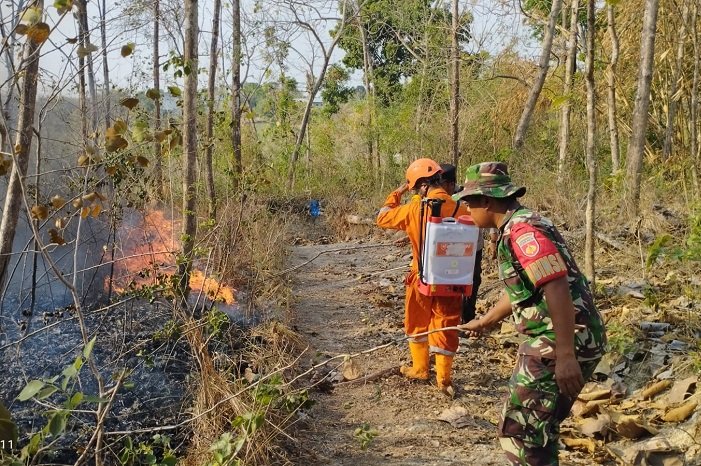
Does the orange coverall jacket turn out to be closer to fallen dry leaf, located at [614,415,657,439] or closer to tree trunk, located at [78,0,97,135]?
fallen dry leaf, located at [614,415,657,439]

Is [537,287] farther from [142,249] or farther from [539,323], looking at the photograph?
[142,249]

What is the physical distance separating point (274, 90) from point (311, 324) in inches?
396

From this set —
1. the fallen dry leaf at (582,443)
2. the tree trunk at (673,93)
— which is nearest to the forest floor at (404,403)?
the fallen dry leaf at (582,443)

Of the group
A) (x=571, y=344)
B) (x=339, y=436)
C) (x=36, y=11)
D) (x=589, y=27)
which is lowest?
(x=339, y=436)

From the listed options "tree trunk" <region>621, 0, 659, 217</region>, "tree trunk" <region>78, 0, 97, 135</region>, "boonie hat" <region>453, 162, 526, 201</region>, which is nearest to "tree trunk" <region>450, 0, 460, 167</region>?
"tree trunk" <region>621, 0, 659, 217</region>

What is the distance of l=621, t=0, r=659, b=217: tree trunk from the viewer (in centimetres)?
692

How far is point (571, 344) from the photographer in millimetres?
2236

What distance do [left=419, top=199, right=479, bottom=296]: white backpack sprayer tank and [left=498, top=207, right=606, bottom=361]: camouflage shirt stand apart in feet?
5.45

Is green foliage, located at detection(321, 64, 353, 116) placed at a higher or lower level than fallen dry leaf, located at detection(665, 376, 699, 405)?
higher

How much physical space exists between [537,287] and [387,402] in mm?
2330

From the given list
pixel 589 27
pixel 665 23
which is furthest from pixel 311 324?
pixel 665 23

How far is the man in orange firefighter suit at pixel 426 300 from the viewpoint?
429 cm

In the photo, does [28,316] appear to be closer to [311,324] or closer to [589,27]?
[311,324]

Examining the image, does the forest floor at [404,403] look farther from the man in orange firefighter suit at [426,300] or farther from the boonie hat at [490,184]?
the boonie hat at [490,184]
